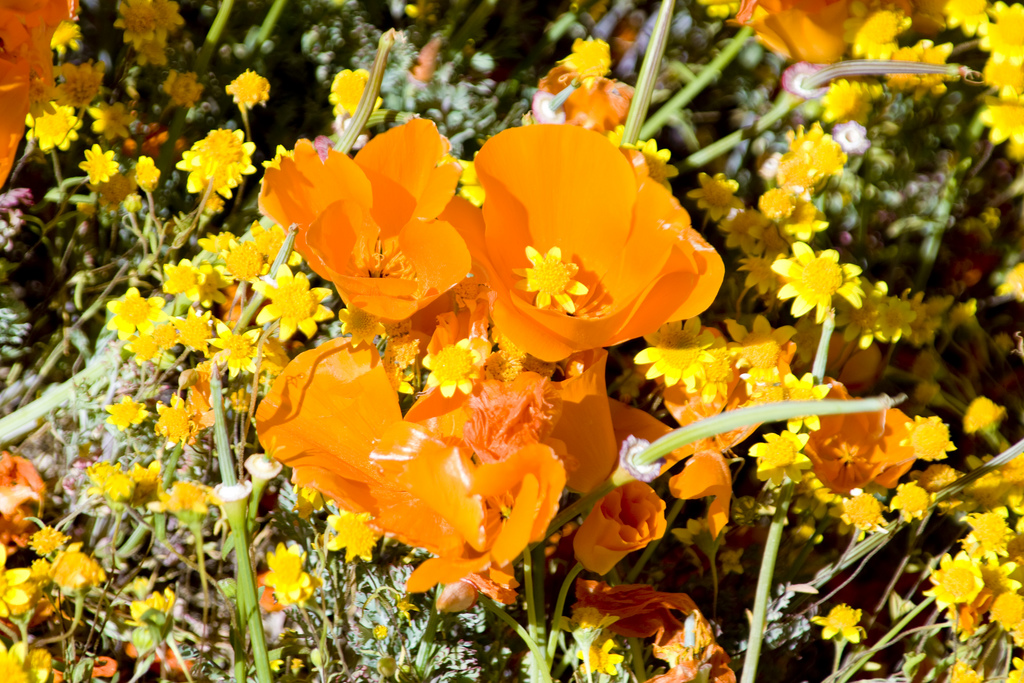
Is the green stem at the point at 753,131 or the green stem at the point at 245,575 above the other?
the green stem at the point at 753,131

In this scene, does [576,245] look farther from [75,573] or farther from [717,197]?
[75,573]

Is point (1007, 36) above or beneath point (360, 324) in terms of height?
above

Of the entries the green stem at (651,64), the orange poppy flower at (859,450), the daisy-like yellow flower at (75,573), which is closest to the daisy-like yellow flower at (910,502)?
the orange poppy flower at (859,450)

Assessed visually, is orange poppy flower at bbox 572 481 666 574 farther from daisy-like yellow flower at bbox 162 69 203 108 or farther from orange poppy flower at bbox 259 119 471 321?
daisy-like yellow flower at bbox 162 69 203 108

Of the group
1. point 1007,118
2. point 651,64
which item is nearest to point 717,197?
point 651,64

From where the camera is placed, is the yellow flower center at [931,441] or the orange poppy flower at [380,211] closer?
the orange poppy flower at [380,211]

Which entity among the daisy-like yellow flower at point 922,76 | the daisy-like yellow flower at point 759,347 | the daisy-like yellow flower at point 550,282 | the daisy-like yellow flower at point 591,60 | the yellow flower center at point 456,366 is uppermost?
the daisy-like yellow flower at point 591,60

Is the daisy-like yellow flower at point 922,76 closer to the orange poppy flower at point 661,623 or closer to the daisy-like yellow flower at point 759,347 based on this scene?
the daisy-like yellow flower at point 759,347
